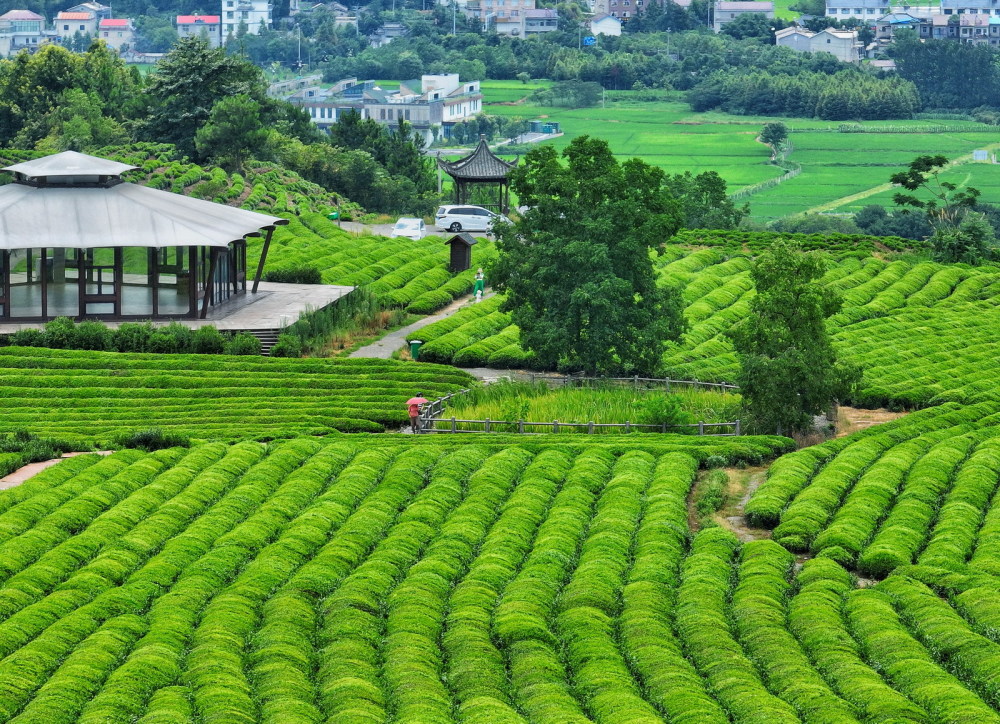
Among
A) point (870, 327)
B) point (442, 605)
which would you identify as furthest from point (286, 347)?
point (442, 605)

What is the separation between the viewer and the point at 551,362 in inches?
2968

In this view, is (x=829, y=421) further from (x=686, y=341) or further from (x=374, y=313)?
(x=374, y=313)

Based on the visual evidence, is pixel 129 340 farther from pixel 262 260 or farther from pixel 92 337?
pixel 262 260

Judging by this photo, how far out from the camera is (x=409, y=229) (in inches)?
4277

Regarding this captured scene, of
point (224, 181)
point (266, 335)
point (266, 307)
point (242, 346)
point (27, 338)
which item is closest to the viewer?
point (27, 338)

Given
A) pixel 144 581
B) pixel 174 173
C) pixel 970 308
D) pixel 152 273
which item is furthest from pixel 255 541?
pixel 174 173

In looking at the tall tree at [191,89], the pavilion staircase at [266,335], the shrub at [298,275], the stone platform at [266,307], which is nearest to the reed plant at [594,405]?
the pavilion staircase at [266,335]

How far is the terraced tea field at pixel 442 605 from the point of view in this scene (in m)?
39.9

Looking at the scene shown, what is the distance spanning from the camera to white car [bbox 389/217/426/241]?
108 metres

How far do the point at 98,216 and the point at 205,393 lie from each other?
16057 mm

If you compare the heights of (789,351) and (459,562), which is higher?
(789,351)

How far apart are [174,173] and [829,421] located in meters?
61.6

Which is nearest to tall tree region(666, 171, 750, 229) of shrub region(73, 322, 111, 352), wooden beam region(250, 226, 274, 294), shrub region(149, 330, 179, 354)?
wooden beam region(250, 226, 274, 294)

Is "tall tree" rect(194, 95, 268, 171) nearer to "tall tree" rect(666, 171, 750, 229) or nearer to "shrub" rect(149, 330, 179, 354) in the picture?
"tall tree" rect(666, 171, 750, 229)
